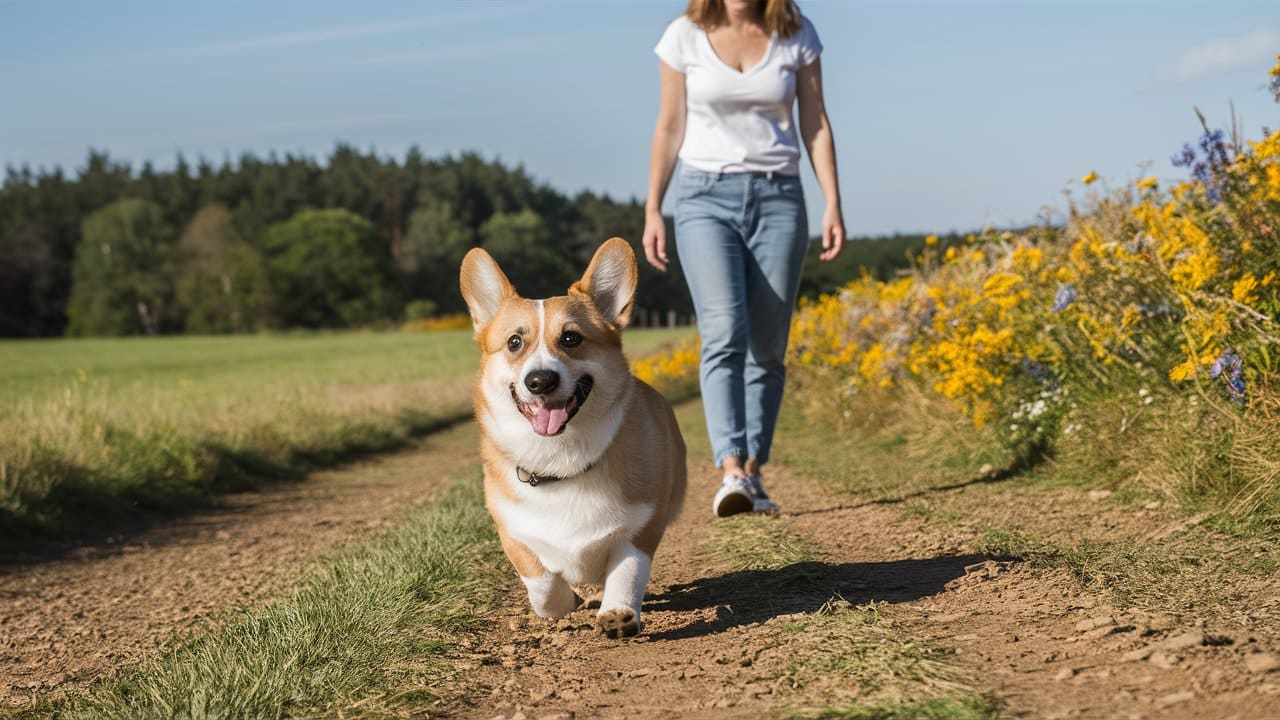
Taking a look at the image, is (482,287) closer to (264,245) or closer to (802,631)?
(802,631)

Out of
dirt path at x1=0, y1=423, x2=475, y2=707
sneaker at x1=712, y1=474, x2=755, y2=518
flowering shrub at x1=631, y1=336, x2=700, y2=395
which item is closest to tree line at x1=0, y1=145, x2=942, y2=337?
flowering shrub at x1=631, y1=336, x2=700, y2=395

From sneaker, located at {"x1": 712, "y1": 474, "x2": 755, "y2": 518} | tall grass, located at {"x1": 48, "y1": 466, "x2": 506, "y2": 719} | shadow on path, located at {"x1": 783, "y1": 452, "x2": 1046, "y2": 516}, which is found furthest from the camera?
shadow on path, located at {"x1": 783, "y1": 452, "x2": 1046, "y2": 516}

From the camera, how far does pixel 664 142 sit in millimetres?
5402

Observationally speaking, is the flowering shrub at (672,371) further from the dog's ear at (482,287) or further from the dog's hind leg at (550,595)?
the dog's hind leg at (550,595)

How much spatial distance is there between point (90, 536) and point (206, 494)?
5.75 feet

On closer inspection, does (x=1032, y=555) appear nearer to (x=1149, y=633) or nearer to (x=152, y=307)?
(x=1149, y=633)

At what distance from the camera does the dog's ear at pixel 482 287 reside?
3893 mm

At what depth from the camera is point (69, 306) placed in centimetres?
7394

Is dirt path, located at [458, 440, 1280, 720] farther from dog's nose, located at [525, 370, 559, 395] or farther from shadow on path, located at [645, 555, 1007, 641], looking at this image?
dog's nose, located at [525, 370, 559, 395]

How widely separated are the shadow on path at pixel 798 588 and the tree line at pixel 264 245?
5791cm

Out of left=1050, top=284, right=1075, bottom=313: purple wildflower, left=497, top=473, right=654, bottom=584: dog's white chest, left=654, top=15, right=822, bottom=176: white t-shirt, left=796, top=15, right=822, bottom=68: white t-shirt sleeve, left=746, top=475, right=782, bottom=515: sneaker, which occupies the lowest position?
left=746, top=475, right=782, bottom=515: sneaker

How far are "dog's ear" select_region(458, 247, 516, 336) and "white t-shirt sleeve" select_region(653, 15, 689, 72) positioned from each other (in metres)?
→ 1.86

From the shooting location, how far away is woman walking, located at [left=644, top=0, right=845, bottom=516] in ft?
17.1

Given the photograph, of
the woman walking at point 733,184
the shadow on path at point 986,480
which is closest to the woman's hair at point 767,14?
the woman walking at point 733,184
